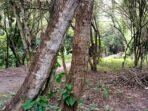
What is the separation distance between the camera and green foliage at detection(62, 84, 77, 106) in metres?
4.14

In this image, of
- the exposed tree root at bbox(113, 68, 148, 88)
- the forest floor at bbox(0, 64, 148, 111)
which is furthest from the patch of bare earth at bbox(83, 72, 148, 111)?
the exposed tree root at bbox(113, 68, 148, 88)

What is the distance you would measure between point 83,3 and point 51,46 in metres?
0.92

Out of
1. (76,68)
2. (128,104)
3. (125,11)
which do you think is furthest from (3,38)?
(76,68)

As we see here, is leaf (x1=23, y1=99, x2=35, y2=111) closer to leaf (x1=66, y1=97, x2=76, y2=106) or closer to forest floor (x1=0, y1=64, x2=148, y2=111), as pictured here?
leaf (x1=66, y1=97, x2=76, y2=106)

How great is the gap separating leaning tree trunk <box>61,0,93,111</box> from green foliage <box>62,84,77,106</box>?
0.30 feet

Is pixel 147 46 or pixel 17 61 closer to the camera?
pixel 147 46

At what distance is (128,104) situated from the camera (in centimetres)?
657

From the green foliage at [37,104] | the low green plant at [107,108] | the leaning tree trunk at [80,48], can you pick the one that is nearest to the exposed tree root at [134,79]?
the low green plant at [107,108]

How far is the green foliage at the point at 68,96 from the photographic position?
4145mm

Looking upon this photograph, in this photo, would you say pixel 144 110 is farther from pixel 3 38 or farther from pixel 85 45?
pixel 3 38

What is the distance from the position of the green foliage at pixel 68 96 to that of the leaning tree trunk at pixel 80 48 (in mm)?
92

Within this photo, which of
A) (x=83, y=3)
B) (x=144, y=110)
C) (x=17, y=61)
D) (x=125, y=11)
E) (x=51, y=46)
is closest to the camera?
(x=51, y=46)

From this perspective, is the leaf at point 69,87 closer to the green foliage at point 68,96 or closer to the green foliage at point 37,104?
the green foliage at point 68,96

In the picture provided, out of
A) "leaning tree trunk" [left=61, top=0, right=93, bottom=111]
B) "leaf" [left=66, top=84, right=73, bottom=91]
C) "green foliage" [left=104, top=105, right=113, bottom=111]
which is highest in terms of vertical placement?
"leaning tree trunk" [left=61, top=0, right=93, bottom=111]
